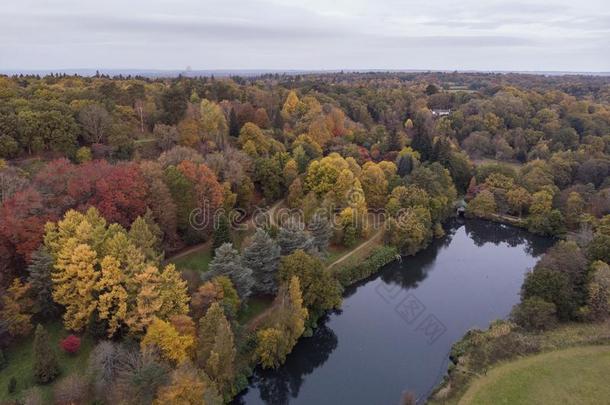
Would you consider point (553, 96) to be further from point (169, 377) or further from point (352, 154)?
point (169, 377)

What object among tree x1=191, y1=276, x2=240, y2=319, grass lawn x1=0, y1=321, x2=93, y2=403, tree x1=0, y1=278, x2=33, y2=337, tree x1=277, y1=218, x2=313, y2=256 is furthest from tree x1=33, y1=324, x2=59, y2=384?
tree x1=277, y1=218, x2=313, y2=256

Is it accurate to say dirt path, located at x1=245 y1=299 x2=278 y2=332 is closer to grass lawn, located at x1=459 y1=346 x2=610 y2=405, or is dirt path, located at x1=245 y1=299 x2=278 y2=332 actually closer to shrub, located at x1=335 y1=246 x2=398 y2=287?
shrub, located at x1=335 y1=246 x2=398 y2=287

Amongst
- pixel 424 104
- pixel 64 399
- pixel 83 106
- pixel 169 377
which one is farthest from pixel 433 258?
pixel 424 104

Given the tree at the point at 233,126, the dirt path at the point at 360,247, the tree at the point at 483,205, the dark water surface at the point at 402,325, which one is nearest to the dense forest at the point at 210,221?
the tree at the point at 233,126

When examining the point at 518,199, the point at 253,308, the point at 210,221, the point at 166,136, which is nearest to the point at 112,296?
the point at 253,308

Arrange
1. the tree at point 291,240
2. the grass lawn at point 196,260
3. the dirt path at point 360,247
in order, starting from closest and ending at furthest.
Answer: the tree at point 291,240
the grass lawn at point 196,260
the dirt path at point 360,247

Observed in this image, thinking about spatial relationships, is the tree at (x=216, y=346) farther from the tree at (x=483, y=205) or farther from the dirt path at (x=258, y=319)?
the tree at (x=483, y=205)

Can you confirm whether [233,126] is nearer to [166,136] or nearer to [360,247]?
[166,136]
